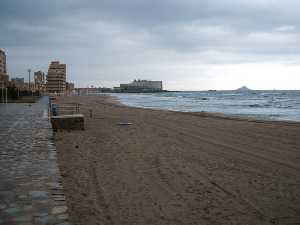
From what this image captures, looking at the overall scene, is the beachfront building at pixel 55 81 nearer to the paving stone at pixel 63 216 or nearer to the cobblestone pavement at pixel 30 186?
the cobblestone pavement at pixel 30 186

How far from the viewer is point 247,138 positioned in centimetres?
1185

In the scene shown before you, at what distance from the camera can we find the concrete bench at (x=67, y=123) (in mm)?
13125

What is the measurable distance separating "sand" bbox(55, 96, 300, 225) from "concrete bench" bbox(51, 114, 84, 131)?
236cm

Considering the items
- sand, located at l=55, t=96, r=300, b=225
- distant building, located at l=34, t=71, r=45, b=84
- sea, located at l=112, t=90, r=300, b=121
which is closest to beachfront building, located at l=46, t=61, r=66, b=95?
distant building, located at l=34, t=71, r=45, b=84

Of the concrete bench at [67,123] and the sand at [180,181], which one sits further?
the concrete bench at [67,123]

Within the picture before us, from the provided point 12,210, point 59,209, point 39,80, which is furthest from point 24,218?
point 39,80

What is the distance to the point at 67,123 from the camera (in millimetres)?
13273

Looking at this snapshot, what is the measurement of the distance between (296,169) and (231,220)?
3375 millimetres

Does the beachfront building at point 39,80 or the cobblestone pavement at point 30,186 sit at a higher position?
the beachfront building at point 39,80

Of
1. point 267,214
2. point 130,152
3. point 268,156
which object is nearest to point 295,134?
point 268,156

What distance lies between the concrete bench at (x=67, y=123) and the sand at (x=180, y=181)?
236 centimetres

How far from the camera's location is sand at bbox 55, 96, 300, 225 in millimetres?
4465

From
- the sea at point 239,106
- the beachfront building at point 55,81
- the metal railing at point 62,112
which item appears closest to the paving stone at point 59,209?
the metal railing at point 62,112

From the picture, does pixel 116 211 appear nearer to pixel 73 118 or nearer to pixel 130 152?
pixel 130 152
